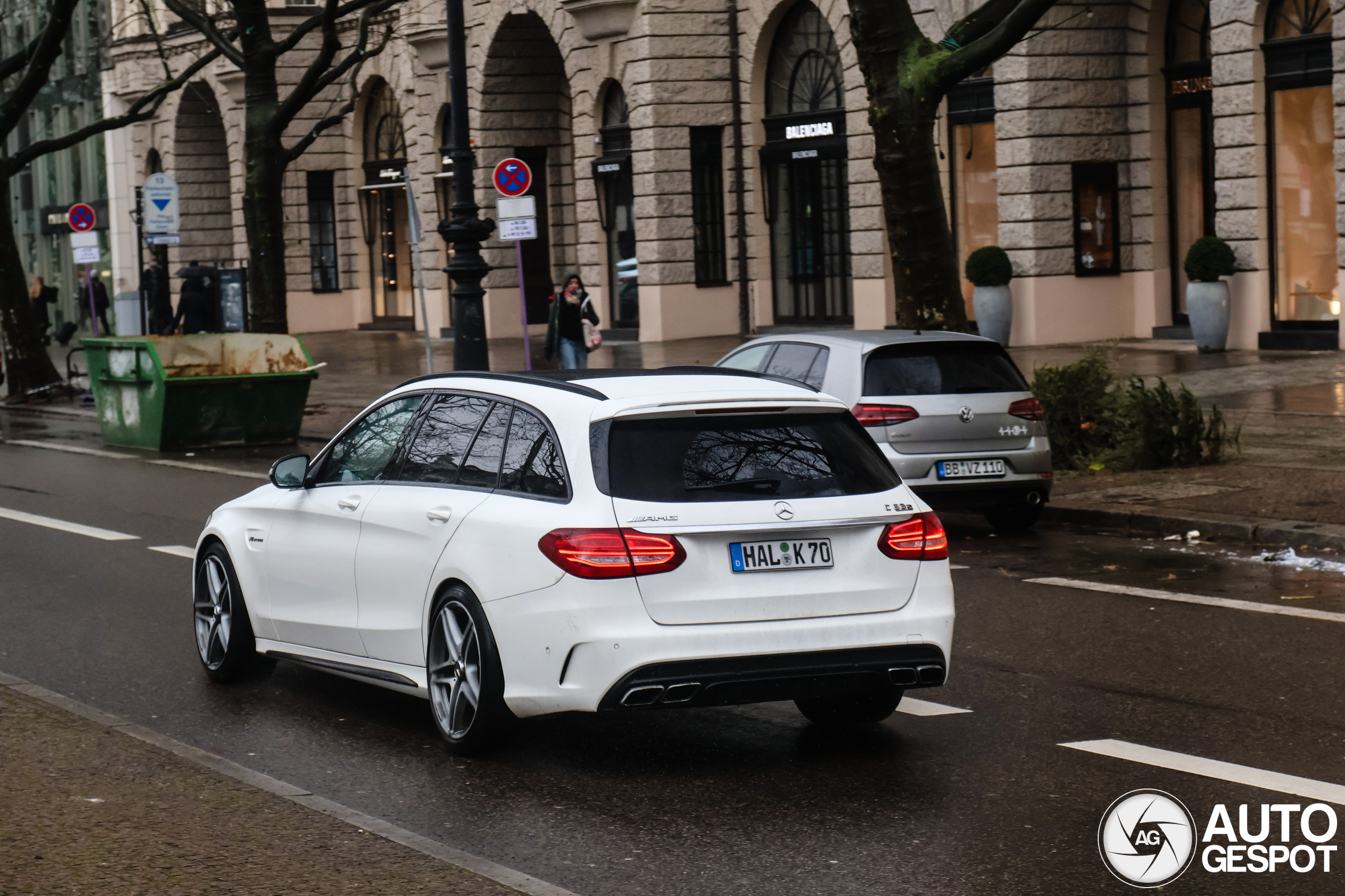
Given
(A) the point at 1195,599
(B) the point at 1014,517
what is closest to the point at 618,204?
(B) the point at 1014,517

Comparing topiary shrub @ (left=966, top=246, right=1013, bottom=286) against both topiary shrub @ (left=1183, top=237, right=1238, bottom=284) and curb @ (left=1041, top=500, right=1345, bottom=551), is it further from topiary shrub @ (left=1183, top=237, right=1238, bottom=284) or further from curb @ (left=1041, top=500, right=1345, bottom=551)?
curb @ (left=1041, top=500, right=1345, bottom=551)

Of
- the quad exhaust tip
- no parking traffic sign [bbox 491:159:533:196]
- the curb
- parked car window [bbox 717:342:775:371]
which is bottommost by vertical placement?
the curb

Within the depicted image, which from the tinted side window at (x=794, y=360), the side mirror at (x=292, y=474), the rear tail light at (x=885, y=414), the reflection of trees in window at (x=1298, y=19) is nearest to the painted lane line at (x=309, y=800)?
the side mirror at (x=292, y=474)

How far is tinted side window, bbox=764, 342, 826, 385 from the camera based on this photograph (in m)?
13.6

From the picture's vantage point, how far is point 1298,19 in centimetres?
2612

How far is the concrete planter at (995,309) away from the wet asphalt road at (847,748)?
710 inches

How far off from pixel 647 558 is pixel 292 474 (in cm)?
239

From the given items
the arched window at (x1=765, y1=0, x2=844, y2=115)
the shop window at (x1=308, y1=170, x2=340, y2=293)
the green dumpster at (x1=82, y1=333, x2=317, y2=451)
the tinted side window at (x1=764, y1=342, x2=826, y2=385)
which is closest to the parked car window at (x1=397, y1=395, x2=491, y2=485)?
the tinted side window at (x1=764, y1=342, x2=826, y2=385)

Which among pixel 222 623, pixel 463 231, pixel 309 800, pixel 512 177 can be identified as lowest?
pixel 309 800

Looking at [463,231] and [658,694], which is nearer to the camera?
[658,694]

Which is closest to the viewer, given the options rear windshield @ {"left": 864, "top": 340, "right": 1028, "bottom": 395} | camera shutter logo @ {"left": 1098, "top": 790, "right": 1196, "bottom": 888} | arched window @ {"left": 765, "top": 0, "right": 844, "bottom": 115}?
camera shutter logo @ {"left": 1098, "top": 790, "right": 1196, "bottom": 888}

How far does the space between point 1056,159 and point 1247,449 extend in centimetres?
1399

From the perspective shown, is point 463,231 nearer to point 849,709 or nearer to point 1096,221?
point 849,709

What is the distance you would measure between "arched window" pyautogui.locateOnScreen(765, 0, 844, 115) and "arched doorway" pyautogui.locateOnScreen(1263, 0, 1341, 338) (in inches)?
343
